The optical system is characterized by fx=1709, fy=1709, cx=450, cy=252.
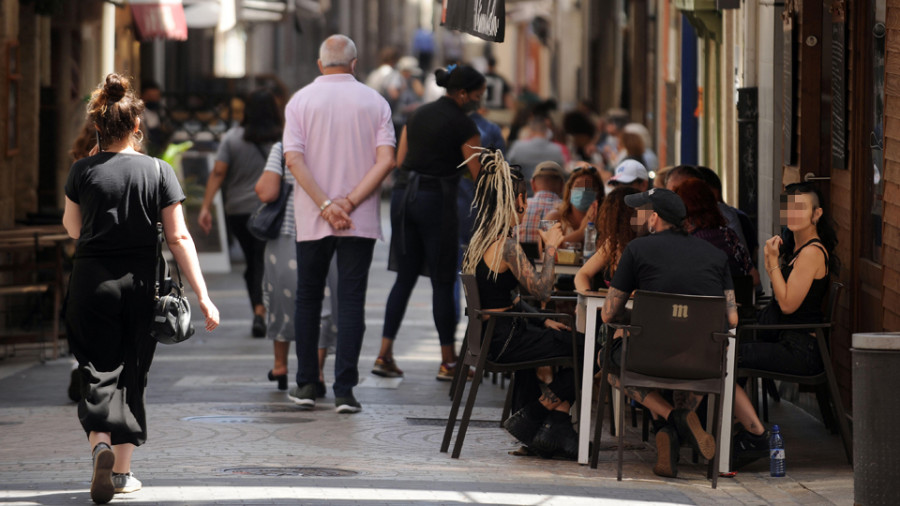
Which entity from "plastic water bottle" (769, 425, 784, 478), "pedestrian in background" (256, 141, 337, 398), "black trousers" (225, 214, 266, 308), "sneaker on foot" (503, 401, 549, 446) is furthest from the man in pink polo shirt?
"black trousers" (225, 214, 266, 308)

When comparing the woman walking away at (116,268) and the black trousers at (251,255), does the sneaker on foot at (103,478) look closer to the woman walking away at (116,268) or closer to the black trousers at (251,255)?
the woman walking away at (116,268)

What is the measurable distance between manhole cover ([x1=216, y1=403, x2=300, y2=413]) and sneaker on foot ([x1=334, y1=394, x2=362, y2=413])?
27 centimetres

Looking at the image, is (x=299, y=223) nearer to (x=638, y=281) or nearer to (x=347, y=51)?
(x=347, y=51)

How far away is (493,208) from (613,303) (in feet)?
3.30


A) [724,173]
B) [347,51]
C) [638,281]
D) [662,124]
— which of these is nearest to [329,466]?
[638,281]

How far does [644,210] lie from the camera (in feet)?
27.1

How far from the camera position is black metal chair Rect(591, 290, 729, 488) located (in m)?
7.76

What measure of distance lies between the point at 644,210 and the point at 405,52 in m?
83.0

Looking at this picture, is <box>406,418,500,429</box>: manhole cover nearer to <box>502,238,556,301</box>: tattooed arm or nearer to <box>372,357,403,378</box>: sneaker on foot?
<box>502,238,556,301</box>: tattooed arm

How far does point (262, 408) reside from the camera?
10.0 m

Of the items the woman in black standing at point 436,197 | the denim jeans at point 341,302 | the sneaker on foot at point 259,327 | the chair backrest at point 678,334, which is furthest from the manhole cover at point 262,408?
the sneaker on foot at point 259,327

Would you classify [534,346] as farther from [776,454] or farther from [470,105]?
[470,105]

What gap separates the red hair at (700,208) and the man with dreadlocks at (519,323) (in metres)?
0.78

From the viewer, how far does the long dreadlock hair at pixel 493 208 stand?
8672 millimetres
